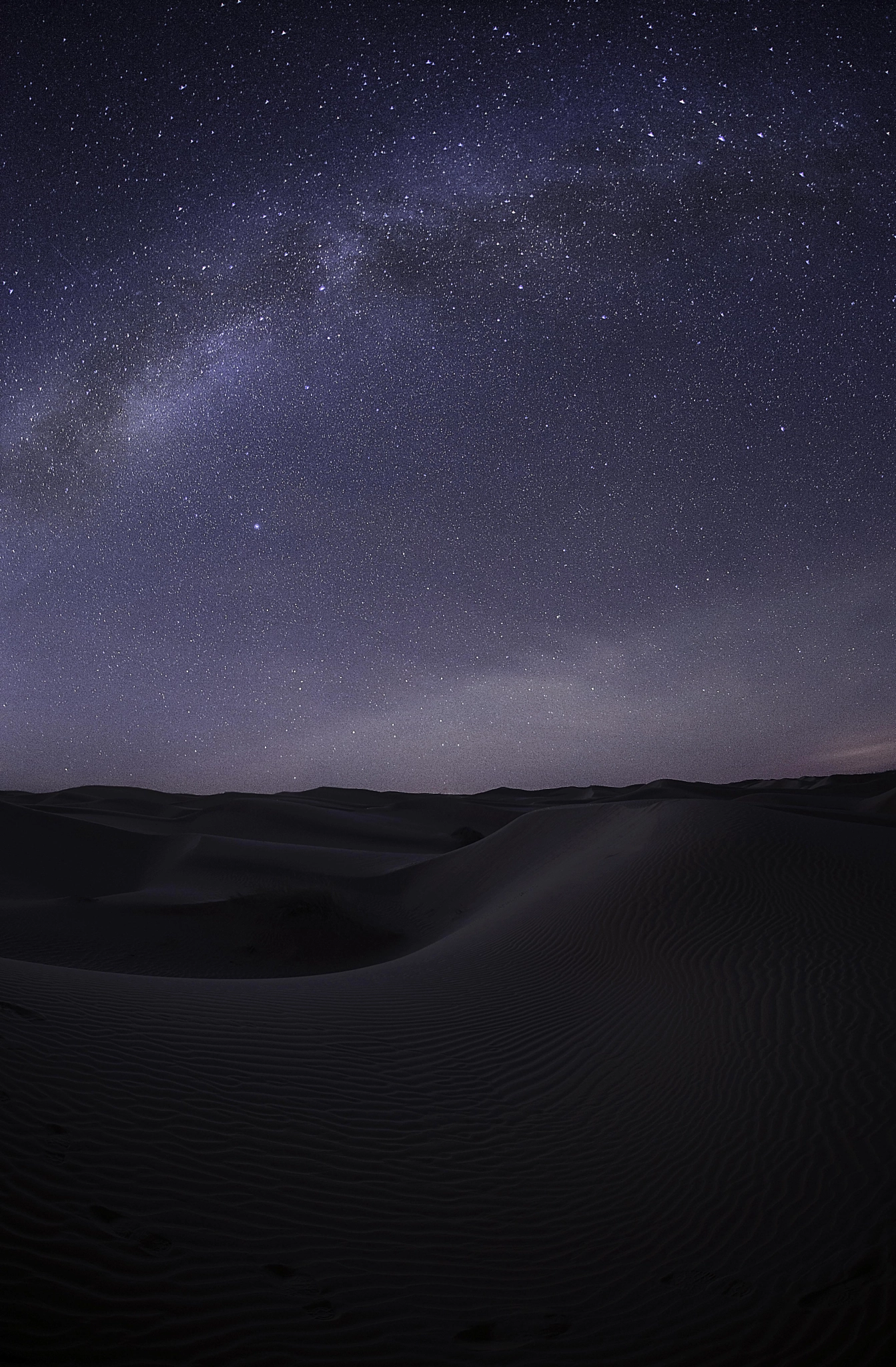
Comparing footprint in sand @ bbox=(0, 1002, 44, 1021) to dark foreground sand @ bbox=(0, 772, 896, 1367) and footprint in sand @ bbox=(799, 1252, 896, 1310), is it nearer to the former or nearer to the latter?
dark foreground sand @ bbox=(0, 772, 896, 1367)

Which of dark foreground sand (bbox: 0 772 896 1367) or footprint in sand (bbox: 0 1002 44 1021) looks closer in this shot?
dark foreground sand (bbox: 0 772 896 1367)

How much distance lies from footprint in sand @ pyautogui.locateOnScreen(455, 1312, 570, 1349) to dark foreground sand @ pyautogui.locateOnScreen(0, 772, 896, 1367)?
16 millimetres

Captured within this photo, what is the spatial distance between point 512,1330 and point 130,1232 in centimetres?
200

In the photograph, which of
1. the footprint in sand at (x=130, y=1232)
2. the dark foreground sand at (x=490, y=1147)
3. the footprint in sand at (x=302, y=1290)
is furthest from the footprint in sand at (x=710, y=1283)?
the footprint in sand at (x=130, y=1232)

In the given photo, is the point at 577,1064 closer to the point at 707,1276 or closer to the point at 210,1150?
the point at 707,1276

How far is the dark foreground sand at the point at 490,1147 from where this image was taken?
3232 mm

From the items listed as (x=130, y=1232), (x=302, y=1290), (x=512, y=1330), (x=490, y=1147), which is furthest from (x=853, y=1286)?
(x=130, y=1232)

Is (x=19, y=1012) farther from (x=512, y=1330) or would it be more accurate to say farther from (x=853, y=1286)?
(x=853, y=1286)

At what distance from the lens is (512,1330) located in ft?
11.2

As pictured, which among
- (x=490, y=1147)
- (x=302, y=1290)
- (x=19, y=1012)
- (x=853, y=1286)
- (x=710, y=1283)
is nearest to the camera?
(x=302, y=1290)

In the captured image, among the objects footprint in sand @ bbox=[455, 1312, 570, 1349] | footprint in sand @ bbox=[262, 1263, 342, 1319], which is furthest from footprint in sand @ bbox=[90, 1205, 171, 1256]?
footprint in sand @ bbox=[455, 1312, 570, 1349]

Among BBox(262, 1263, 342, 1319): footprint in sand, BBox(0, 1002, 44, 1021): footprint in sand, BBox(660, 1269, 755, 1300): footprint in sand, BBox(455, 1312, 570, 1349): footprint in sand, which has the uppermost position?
BBox(0, 1002, 44, 1021): footprint in sand

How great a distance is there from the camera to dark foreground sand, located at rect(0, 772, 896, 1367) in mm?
3232

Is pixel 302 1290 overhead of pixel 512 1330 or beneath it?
overhead
